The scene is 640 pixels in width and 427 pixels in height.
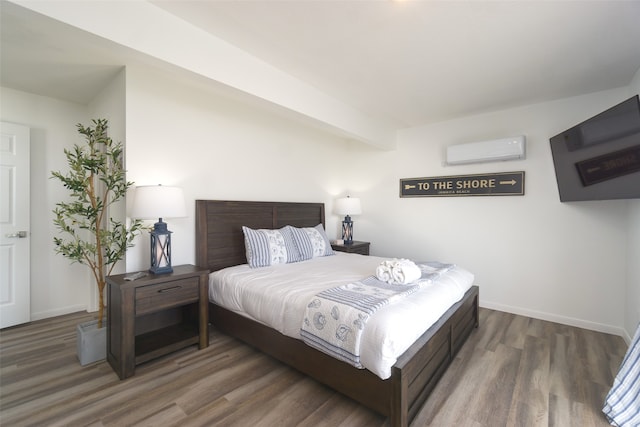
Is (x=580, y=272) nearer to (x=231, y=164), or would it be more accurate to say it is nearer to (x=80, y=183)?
(x=231, y=164)

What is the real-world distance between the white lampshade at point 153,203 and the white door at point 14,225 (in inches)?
71.2

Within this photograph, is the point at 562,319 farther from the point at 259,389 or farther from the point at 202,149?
the point at 202,149

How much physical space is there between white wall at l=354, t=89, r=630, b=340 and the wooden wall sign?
82 millimetres

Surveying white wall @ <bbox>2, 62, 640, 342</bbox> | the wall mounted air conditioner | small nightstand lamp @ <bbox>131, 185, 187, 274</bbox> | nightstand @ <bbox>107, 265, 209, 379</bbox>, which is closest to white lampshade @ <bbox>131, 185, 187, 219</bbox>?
small nightstand lamp @ <bbox>131, 185, 187, 274</bbox>

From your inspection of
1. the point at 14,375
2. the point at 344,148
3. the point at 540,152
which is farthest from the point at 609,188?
the point at 14,375

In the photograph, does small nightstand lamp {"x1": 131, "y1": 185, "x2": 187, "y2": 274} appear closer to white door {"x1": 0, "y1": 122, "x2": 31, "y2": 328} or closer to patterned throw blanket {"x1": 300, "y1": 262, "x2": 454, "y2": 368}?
patterned throw blanket {"x1": 300, "y1": 262, "x2": 454, "y2": 368}

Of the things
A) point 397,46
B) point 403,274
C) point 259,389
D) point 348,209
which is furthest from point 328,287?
point 348,209

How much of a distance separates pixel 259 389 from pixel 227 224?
1760 millimetres

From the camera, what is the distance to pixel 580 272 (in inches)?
123

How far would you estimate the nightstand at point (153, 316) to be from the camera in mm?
2078

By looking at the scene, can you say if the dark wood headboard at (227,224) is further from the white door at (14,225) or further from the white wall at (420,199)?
the white door at (14,225)

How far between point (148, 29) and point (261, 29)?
29.2 inches

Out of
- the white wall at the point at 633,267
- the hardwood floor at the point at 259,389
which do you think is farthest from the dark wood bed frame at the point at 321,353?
the white wall at the point at 633,267

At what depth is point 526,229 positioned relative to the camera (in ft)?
11.2
